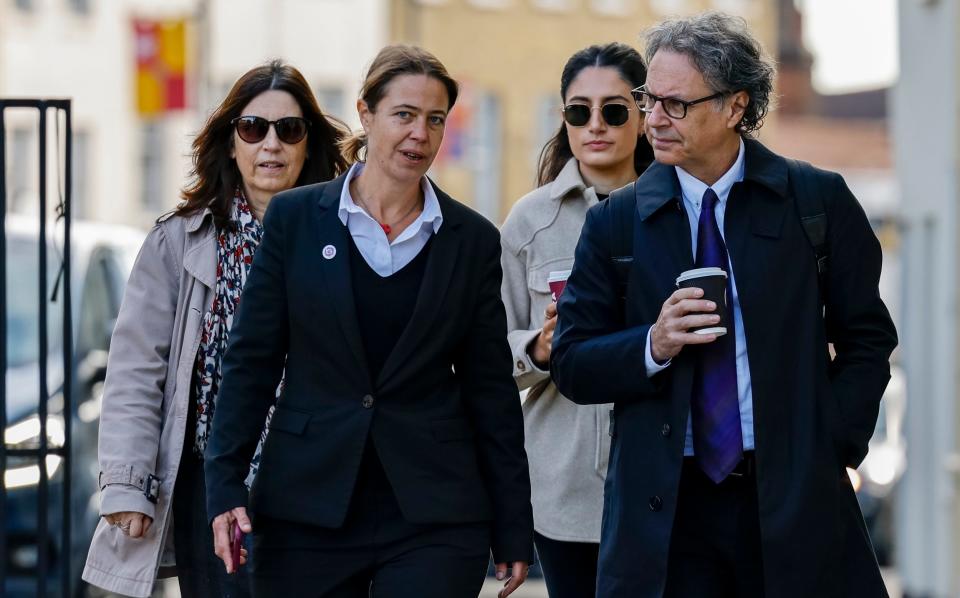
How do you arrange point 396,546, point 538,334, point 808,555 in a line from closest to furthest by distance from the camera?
point 808,555 < point 396,546 < point 538,334

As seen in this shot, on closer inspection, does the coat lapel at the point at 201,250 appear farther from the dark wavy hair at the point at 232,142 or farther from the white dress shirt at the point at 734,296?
the white dress shirt at the point at 734,296

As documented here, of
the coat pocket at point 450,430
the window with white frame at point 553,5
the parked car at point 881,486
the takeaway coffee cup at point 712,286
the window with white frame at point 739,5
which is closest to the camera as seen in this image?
the takeaway coffee cup at point 712,286

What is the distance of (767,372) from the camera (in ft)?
15.7

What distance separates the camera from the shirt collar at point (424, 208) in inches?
208

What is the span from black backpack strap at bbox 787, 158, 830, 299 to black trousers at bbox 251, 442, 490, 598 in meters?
1.15

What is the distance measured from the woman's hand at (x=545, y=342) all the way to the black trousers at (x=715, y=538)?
1041mm

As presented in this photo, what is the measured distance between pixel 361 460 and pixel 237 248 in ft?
3.52

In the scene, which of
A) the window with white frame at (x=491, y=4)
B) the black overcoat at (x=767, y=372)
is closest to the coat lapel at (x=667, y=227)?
the black overcoat at (x=767, y=372)

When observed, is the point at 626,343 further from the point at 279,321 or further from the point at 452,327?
the point at 279,321

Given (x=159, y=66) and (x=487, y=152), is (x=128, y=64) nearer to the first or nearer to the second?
(x=487, y=152)

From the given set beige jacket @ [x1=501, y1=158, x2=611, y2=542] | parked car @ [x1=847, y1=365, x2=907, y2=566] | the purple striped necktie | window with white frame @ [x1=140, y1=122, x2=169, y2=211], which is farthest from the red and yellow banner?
the purple striped necktie

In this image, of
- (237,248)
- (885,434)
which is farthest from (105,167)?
(237,248)

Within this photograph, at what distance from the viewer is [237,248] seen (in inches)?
235

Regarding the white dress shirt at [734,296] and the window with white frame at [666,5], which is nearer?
the white dress shirt at [734,296]
